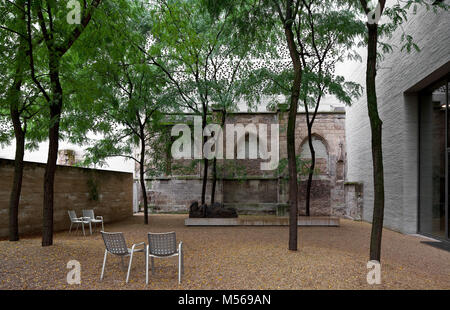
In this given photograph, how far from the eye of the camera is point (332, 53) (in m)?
12.6

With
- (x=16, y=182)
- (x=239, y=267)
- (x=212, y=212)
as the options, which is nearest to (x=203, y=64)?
(x=212, y=212)

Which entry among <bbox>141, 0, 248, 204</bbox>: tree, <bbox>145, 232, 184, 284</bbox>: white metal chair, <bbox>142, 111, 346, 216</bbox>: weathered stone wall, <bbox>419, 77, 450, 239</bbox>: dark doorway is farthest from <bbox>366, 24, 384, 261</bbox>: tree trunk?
<bbox>142, 111, 346, 216</bbox>: weathered stone wall

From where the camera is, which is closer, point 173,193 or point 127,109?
point 127,109

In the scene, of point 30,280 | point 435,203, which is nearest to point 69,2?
point 30,280

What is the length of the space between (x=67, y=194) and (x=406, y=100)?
13020mm

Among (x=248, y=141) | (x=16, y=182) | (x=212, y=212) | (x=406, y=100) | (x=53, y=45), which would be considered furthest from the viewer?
(x=248, y=141)

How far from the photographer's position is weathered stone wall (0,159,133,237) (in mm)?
9114

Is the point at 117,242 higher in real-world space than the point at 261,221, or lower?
higher

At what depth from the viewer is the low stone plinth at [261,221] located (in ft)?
41.0

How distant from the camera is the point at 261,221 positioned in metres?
12.6

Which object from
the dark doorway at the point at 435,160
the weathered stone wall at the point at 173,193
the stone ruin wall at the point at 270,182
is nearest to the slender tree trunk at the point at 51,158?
the dark doorway at the point at 435,160

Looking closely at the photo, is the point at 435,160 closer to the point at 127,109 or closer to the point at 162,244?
the point at 162,244
